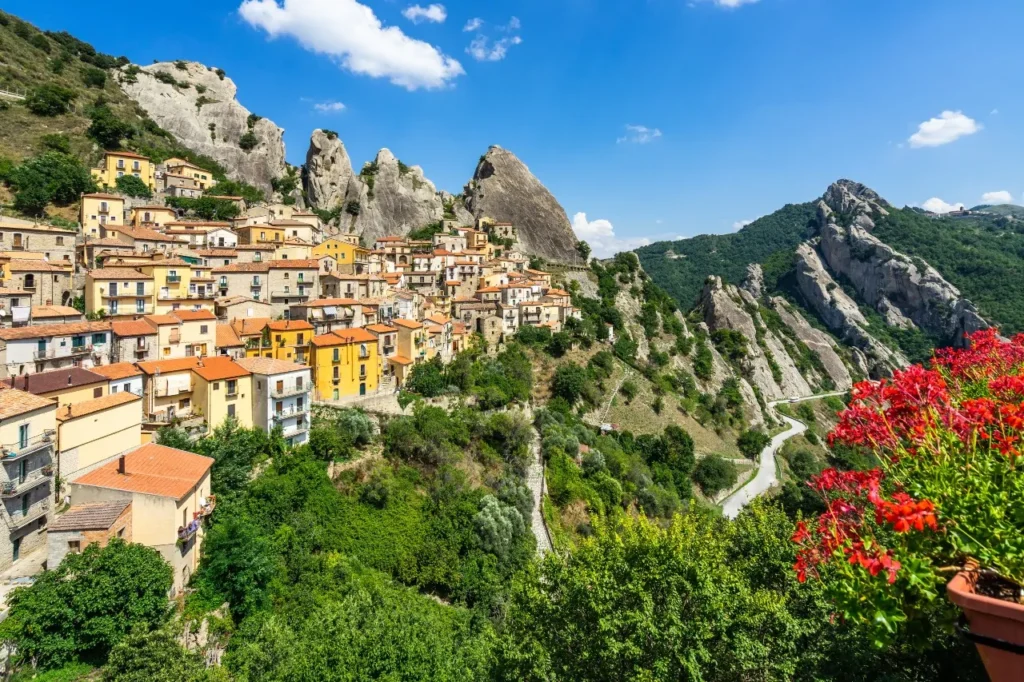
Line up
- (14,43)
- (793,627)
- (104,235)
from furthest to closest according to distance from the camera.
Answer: (14,43)
(104,235)
(793,627)

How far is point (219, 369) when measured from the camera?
2658 cm

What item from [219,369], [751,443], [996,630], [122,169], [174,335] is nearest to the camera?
[996,630]

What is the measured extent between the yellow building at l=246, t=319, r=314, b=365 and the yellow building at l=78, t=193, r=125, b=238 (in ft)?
84.1

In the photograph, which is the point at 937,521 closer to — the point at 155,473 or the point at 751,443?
the point at 155,473

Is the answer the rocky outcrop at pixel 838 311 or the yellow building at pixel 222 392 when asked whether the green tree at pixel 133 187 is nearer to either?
the yellow building at pixel 222 392

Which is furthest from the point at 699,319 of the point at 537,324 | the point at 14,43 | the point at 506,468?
the point at 14,43

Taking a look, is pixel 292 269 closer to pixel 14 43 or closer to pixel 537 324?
pixel 537 324

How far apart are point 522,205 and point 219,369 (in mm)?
69567

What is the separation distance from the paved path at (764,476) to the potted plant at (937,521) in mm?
35427

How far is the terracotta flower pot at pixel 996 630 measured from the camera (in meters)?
2.67

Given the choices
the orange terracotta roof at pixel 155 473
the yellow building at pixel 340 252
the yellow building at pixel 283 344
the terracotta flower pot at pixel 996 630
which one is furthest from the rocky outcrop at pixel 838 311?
the terracotta flower pot at pixel 996 630

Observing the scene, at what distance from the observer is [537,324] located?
5778 cm

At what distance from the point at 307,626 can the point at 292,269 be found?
107ft

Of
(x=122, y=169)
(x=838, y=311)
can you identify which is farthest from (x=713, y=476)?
(x=838, y=311)
